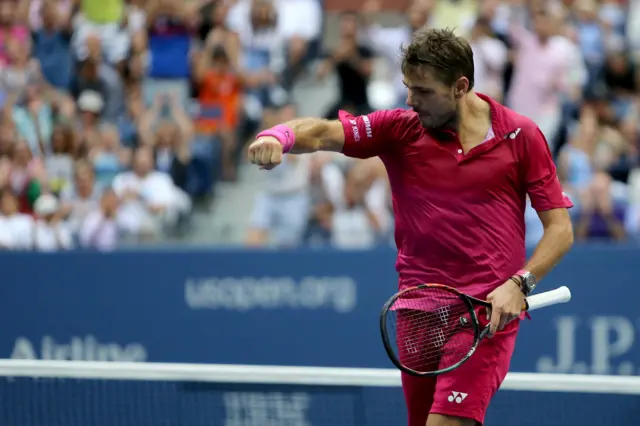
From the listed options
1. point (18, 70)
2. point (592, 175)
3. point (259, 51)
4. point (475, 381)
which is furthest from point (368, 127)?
point (18, 70)

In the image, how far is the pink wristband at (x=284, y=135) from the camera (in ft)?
13.7

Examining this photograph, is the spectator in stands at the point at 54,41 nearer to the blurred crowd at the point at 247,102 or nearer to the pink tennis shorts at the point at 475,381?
the blurred crowd at the point at 247,102

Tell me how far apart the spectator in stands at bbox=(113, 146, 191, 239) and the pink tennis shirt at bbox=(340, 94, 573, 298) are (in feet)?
18.3

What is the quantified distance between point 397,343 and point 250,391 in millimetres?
978

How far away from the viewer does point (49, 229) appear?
10031 millimetres

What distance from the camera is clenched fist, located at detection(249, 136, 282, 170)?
158 inches

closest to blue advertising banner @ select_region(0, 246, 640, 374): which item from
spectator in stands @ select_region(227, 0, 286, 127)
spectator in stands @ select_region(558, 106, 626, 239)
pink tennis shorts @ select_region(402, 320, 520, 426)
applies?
spectator in stands @ select_region(558, 106, 626, 239)

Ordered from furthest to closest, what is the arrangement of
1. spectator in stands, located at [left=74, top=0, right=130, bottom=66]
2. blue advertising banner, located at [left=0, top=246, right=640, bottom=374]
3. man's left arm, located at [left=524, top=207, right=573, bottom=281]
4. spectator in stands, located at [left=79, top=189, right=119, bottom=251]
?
spectator in stands, located at [left=74, top=0, right=130, bottom=66] < spectator in stands, located at [left=79, top=189, right=119, bottom=251] < blue advertising banner, located at [left=0, top=246, right=640, bottom=374] < man's left arm, located at [left=524, top=207, right=573, bottom=281]

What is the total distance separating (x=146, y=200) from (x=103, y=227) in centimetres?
46

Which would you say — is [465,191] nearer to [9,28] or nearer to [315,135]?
[315,135]

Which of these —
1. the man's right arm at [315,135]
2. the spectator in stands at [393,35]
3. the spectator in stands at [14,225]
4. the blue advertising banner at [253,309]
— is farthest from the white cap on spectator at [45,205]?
the man's right arm at [315,135]

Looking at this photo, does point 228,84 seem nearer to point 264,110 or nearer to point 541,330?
point 264,110

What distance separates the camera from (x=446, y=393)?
4324 mm

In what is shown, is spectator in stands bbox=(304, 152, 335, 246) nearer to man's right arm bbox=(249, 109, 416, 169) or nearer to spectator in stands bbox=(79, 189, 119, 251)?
spectator in stands bbox=(79, 189, 119, 251)
